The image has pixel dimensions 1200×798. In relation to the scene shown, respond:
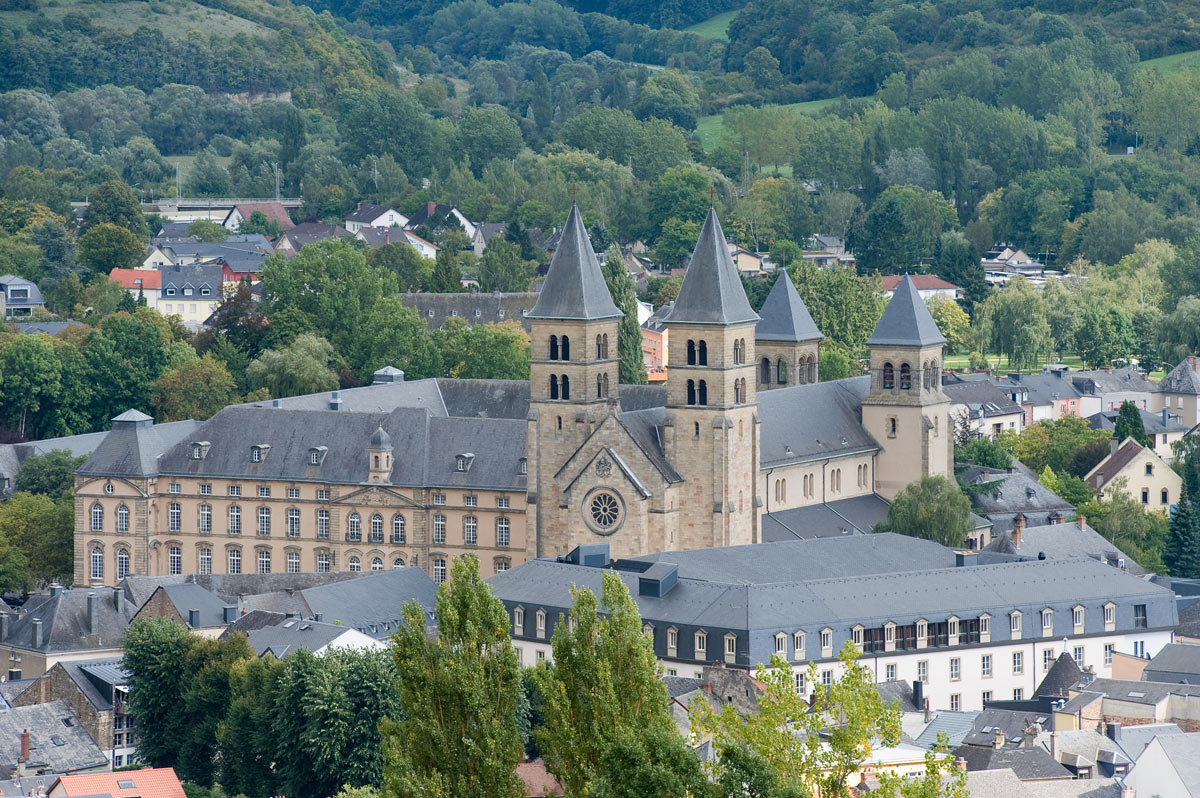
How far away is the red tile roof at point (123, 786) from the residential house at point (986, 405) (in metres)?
66.3

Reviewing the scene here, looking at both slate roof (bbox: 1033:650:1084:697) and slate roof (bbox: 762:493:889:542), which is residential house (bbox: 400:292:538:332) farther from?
slate roof (bbox: 1033:650:1084:697)

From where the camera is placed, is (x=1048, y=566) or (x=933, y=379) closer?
(x=1048, y=566)

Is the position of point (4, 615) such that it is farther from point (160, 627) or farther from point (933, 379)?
point (933, 379)

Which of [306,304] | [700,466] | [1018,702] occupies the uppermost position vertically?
[306,304]

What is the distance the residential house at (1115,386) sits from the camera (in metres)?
157

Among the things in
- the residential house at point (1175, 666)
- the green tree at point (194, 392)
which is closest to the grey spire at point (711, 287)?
the residential house at point (1175, 666)

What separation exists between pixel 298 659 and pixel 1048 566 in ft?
91.8

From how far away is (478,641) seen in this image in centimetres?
6031

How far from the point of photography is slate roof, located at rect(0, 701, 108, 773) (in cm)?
9388

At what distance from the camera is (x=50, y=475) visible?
425ft

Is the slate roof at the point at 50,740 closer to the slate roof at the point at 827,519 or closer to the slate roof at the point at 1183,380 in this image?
the slate roof at the point at 827,519

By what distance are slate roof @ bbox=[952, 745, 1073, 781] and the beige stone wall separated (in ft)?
119

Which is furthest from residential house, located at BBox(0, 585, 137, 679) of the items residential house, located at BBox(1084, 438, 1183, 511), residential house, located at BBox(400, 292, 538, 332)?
residential house, located at BBox(400, 292, 538, 332)

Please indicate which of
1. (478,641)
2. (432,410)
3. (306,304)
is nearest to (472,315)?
(306,304)
